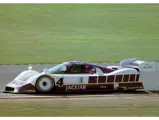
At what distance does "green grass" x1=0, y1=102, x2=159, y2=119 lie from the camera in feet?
36.7

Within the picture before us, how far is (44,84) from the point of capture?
50.7ft

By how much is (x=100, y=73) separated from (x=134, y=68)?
1366 millimetres

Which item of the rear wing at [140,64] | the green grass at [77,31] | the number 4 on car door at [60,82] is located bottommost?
the number 4 on car door at [60,82]

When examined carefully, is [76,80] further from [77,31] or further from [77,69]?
[77,31]

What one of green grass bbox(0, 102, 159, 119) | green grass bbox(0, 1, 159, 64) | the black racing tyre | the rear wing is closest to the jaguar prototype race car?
the black racing tyre

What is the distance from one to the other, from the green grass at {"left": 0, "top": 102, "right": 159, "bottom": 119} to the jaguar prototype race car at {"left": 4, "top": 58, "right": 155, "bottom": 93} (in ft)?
6.83

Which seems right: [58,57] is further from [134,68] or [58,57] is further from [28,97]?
[28,97]

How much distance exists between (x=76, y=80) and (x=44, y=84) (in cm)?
104

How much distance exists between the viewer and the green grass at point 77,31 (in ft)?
82.7

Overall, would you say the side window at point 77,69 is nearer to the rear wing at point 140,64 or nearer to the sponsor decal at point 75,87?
the sponsor decal at point 75,87

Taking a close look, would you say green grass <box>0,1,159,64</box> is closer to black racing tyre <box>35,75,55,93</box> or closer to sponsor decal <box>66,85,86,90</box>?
black racing tyre <box>35,75,55,93</box>

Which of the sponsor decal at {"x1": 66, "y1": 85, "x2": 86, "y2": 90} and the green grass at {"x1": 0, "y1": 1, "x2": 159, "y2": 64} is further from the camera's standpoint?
the green grass at {"x1": 0, "y1": 1, "x2": 159, "y2": 64}

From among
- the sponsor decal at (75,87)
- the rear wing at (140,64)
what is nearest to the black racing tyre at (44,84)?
the sponsor decal at (75,87)

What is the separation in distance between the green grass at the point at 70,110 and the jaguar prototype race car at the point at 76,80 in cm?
208
